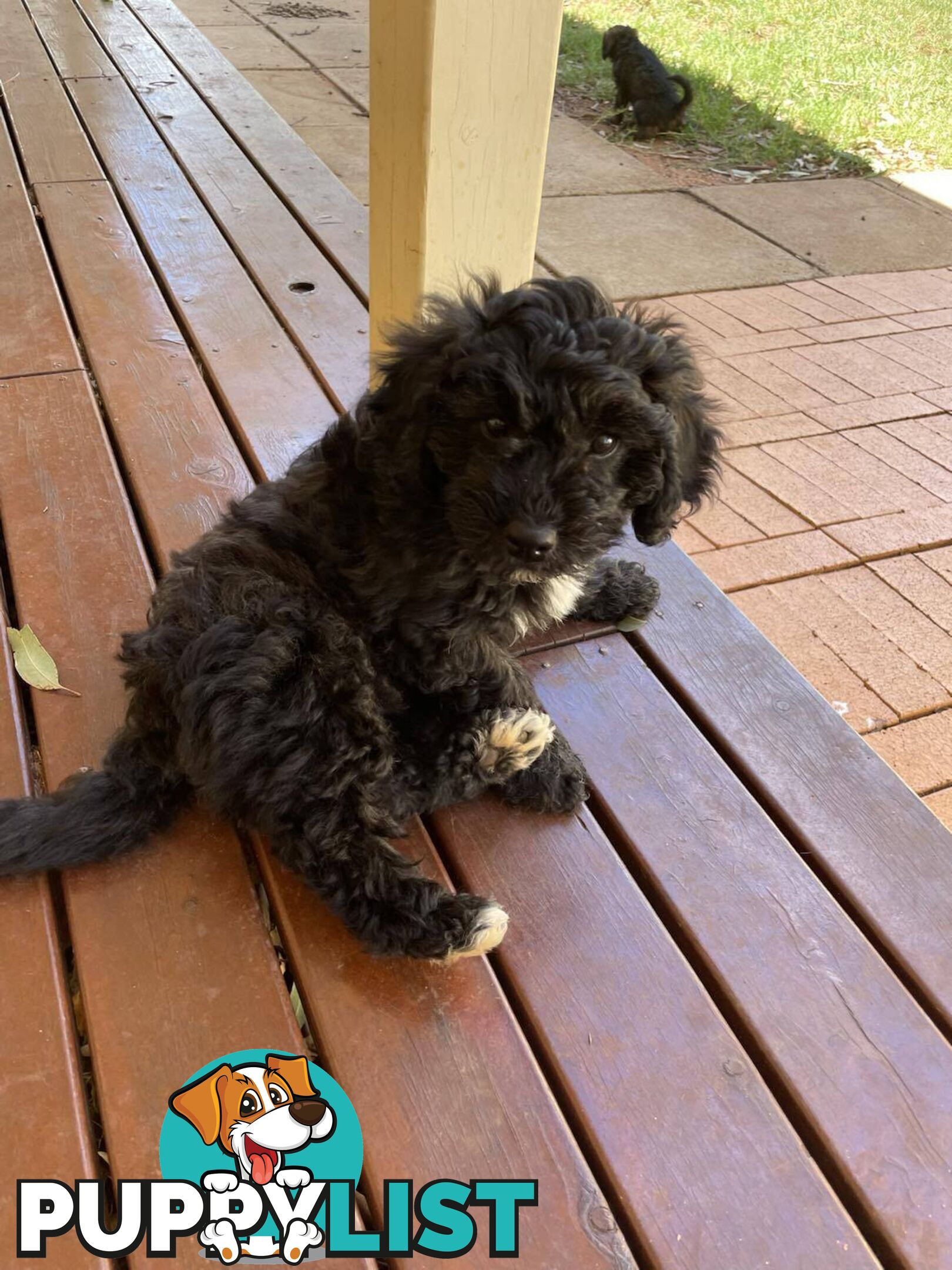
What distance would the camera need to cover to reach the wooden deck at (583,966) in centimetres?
145

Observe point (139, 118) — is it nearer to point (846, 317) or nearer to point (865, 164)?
point (846, 317)

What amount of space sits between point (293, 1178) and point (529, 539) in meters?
→ 1.09

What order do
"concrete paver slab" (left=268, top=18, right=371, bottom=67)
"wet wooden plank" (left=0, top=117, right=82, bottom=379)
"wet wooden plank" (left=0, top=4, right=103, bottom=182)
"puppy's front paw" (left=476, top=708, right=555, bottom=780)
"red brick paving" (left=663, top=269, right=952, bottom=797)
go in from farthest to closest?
"concrete paver slab" (left=268, top=18, right=371, bottom=67), "wet wooden plank" (left=0, top=4, right=103, bottom=182), "wet wooden plank" (left=0, top=117, right=82, bottom=379), "red brick paving" (left=663, top=269, right=952, bottom=797), "puppy's front paw" (left=476, top=708, right=555, bottom=780)

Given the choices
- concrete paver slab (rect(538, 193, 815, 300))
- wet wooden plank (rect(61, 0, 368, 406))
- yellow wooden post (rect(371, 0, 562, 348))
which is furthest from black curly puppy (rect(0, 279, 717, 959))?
concrete paver slab (rect(538, 193, 815, 300))

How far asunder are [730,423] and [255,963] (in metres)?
2.78

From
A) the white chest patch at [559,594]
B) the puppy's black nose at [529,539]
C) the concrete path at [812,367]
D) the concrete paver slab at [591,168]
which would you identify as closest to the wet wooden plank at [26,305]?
the concrete path at [812,367]

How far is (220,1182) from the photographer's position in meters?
1.43

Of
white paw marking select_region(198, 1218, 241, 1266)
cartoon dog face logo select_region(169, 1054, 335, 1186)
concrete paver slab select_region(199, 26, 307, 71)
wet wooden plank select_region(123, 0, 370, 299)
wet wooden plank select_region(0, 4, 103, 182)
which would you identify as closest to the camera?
white paw marking select_region(198, 1218, 241, 1266)

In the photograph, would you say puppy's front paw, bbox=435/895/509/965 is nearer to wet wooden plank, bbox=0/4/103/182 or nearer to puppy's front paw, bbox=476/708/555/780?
puppy's front paw, bbox=476/708/555/780

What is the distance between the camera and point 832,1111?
154cm

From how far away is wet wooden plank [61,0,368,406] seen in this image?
3375mm

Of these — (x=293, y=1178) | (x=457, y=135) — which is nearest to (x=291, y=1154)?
(x=293, y=1178)

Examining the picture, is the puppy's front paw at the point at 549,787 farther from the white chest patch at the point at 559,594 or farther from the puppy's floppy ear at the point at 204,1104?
the puppy's floppy ear at the point at 204,1104

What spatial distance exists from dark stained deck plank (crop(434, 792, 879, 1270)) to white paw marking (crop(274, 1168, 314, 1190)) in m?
0.42
